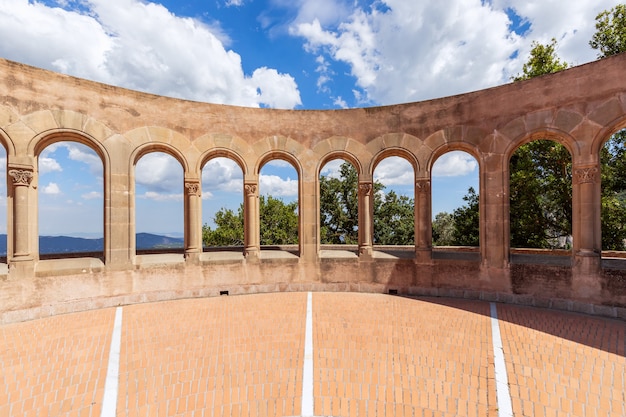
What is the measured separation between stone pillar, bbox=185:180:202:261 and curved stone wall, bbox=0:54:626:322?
1.6 inches

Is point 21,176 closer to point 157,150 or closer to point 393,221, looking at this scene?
point 157,150

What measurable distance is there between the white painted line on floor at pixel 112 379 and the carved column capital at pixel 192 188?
538 cm

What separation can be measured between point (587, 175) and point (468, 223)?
32.6ft

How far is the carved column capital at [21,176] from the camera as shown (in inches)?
360

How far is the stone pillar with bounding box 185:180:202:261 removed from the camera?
37.9 feet

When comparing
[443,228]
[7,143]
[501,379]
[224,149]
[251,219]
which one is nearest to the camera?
[501,379]

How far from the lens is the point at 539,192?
16875mm

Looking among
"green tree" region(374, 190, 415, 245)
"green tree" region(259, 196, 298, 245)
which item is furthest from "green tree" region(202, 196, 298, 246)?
"green tree" region(374, 190, 415, 245)

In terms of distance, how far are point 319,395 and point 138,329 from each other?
5665 mm

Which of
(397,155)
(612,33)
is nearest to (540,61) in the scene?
(612,33)

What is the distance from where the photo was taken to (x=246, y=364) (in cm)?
613

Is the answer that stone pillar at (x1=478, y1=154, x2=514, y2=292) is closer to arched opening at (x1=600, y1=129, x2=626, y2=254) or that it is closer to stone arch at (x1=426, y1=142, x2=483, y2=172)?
stone arch at (x1=426, y1=142, x2=483, y2=172)

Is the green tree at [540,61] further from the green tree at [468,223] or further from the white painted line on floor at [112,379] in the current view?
the white painted line on floor at [112,379]

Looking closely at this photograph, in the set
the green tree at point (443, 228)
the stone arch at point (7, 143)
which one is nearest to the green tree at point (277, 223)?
the green tree at point (443, 228)
